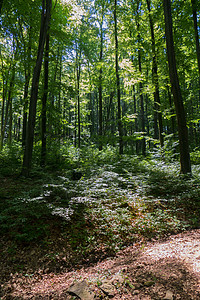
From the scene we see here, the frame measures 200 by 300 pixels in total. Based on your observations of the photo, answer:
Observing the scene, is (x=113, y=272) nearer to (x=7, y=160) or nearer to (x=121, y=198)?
(x=121, y=198)

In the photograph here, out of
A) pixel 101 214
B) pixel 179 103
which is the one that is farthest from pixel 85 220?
pixel 179 103

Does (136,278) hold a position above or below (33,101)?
below

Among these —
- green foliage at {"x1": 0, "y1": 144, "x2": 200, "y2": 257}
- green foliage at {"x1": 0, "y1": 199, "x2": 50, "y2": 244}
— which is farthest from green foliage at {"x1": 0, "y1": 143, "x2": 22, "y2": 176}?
green foliage at {"x1": 0, "y1": 199, "x2": 50, "y2": 244}

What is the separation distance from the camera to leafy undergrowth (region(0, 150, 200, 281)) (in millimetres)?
3193

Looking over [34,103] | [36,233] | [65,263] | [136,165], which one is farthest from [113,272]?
[34,103]

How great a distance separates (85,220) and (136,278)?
6.91 ft

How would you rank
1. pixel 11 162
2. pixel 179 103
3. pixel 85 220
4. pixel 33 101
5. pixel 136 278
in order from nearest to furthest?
1. pixel 136 278
2. pixel 85 220
3. pixel 179 103
4. pixel 33 101
5. pixel 11 162

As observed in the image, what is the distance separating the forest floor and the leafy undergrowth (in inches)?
0.7

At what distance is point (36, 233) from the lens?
143 inches

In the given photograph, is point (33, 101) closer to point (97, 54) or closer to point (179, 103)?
point (179, 103)

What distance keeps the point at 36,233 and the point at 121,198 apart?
252cm

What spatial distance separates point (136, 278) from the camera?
2275mm

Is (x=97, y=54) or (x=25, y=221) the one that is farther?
(x=97, y=54)

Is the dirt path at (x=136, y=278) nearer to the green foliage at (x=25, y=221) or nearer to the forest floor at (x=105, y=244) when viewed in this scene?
the forest floor at (x=105, y=244)
